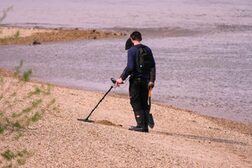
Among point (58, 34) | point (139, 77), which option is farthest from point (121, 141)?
point (58, 34)

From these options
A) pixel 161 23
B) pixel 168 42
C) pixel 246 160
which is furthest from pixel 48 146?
pixel 161 23

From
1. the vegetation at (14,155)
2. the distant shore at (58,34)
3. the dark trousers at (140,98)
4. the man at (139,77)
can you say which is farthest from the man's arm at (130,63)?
the distant shore at (58,34)

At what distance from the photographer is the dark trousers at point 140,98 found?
12.3 metres

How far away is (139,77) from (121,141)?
5.70ft

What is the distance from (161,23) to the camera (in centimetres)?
4906

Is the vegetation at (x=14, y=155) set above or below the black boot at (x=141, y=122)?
above

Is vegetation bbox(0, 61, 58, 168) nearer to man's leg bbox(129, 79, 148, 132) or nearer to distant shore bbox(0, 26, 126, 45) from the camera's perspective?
man's leg bbox(129, 79, 148, 132)

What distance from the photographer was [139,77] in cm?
1219

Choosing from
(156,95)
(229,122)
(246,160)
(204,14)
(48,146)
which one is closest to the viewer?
(48,146)

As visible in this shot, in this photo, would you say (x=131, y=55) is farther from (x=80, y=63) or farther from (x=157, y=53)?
(x=157, y=53)

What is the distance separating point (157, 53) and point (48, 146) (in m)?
21.1

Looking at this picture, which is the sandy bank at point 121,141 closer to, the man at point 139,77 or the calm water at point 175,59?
the man at point 139,77

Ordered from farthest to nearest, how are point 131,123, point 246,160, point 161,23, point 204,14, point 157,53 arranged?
1. point 204,14
2. point 161,23
3. point 157,53
4. point 131,123
5. point 246,160

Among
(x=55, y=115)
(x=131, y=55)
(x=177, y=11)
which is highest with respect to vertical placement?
(x=131, y=55)
